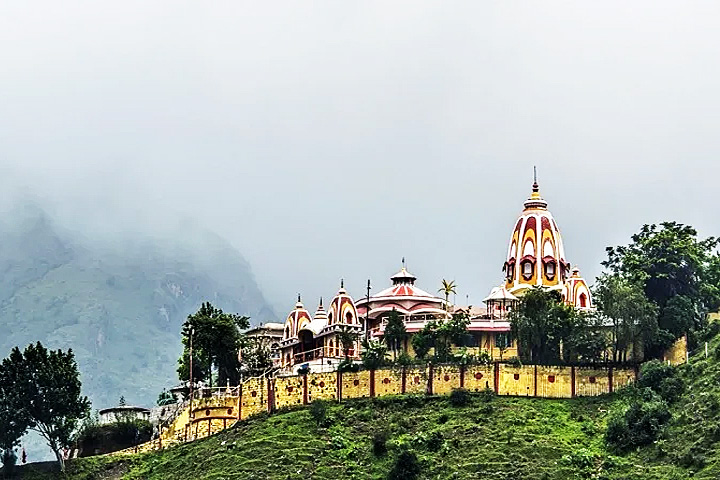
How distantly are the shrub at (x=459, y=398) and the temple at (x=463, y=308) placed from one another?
25.5 ft

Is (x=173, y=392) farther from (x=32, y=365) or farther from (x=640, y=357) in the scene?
(x=640, y=357)

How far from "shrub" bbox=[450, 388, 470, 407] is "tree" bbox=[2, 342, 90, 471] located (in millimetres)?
21670

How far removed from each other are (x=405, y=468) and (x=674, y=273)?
25.0 m

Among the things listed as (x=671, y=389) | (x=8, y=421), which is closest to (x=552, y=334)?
(x=671, y=389)

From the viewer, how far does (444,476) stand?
75000mm

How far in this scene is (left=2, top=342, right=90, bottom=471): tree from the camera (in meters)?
85.9

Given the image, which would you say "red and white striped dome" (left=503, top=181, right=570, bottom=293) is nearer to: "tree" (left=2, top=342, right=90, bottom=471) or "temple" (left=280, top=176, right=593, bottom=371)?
"temple" (left=280, top=176, right=593, bottom=371)

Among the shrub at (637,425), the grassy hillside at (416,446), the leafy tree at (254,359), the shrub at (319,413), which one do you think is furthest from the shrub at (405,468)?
the leafy tree at (254,359)

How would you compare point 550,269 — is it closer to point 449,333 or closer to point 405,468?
point 449,333

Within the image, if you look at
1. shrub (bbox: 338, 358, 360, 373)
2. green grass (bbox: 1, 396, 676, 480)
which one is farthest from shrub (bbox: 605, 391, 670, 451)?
shrub (bbox: 338, 358, 360, 373)

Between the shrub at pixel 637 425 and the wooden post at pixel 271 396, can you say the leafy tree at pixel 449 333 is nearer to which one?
the wooden post at pixel 271 396

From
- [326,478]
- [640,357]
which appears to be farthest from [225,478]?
[640,357]

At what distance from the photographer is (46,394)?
8612cm

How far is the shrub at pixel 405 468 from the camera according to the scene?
7512 centimetres
